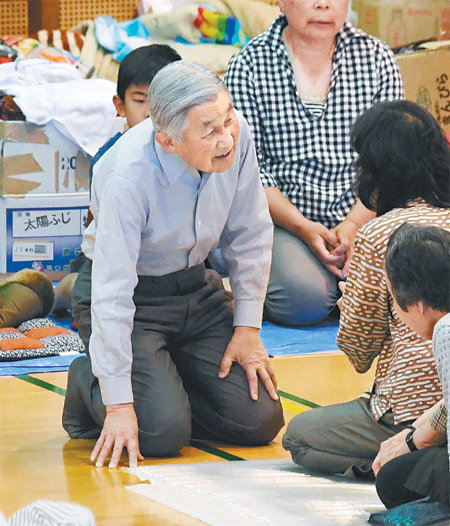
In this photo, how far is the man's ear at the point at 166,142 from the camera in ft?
7.02

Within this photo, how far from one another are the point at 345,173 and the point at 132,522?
207 cm

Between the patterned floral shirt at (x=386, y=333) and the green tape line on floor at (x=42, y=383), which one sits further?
the green tape line on floor at (x=42, y=383)

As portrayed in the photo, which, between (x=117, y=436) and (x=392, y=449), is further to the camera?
(x=117, y=436)

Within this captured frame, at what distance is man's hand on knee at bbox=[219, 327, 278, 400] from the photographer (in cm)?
233

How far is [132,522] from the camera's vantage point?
5.90 ft

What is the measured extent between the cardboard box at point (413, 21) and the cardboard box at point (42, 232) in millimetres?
1703

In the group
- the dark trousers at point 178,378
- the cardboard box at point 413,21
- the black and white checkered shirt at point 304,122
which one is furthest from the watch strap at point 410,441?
the cardboard box at point 413,21

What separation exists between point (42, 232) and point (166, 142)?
1.74 metres

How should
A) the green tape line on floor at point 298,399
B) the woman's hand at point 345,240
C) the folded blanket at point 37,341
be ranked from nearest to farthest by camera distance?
the green tape line on floor at point 298,399, the folded blanket at point 37,341, the woman's hand at point 345,240

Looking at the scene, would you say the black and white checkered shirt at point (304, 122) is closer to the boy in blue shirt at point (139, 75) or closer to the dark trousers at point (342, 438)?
the boy in blue shirt at point (139, 75)

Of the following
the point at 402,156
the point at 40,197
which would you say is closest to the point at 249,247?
the point at 402,156

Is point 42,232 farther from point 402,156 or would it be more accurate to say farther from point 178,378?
point 402,156

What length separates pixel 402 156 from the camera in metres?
2.01

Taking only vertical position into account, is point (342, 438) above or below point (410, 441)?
below
